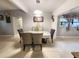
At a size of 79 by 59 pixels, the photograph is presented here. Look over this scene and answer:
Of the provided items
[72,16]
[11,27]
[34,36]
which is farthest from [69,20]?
[11,27]

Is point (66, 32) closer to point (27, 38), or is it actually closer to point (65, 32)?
point (65, 32)

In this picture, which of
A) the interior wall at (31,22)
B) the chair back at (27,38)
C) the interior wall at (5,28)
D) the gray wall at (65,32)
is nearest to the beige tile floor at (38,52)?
the chair back at (27,38)

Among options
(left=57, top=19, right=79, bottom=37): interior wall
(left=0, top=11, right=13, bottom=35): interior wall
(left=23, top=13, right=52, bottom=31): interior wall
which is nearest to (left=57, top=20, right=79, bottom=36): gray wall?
(left=57, top=19, right=79, bottom=37): interior wall

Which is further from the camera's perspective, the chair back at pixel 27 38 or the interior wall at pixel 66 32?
the interior wall at pixel 66 32

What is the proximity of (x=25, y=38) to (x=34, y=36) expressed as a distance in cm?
47

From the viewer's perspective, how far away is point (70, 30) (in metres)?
8.02

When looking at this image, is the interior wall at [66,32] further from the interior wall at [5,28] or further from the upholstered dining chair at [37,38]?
the interior wall at [5,28]

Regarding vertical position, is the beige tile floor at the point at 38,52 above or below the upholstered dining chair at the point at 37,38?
below

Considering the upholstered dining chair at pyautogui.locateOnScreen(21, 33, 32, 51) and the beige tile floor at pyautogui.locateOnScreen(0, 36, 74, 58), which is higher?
the upholstered dining chair at pyautogui.locateOnScreen(21, 33, 32, 51)

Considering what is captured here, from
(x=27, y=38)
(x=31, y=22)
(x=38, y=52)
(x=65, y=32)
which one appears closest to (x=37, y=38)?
(x=27, y=38)

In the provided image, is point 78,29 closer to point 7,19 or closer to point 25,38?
point 25,38

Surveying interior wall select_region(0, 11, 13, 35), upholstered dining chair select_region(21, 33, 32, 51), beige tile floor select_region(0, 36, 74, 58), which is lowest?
beige tile floor select_region(0, 36, 74, 58)

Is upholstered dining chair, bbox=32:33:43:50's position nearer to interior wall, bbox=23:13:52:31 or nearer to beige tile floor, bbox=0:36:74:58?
beige tile floor, bbox=0:36:74:58

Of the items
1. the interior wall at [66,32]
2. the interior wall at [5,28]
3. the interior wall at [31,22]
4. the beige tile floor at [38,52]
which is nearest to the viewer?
the beige tile floor at [38,52]
